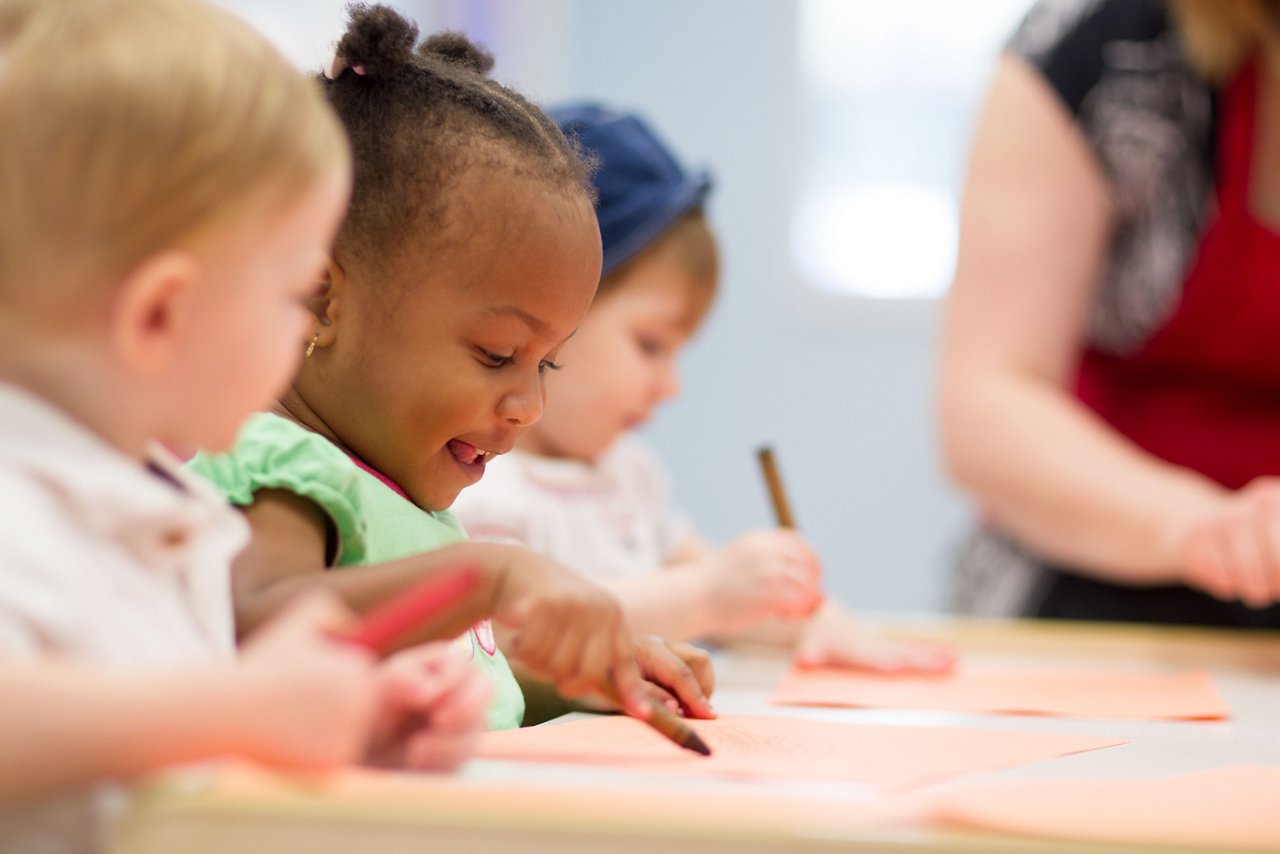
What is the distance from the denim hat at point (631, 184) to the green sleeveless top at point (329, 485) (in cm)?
49

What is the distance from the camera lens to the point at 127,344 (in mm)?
331

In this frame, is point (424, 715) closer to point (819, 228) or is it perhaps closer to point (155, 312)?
point (155, 312)

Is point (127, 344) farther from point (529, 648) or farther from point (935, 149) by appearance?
point (935, 149)

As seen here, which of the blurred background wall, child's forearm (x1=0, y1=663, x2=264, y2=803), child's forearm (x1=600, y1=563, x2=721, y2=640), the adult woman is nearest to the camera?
child's forearm (x1=0, y1=663, x2=264, y2=803)

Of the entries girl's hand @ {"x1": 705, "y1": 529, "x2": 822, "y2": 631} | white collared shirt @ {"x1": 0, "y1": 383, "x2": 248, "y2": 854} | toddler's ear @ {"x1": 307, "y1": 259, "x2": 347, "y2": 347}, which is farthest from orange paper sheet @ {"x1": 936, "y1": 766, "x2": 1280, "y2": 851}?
girl's hand @ {"x1": 705, "y1": 529, "x2": 822, "y2": 631}

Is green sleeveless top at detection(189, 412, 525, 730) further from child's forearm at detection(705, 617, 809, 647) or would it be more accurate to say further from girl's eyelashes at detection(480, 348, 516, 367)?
child's forearm at detection(705, 617, 809, 647)

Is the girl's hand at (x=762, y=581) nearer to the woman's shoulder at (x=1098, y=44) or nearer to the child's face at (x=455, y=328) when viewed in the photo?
the child's face at (x=455, y=328)

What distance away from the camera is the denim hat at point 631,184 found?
3.33 feet

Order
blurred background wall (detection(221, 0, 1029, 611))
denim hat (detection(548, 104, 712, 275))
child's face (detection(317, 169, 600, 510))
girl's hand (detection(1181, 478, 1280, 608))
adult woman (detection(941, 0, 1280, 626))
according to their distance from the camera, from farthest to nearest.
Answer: blurred background wall (detection(221, 0, 1029, 611)) → adult woman (detection(941, 0, 1280, 626)) → denim hat (detection(548, 104, 712, 275)) → girl's hand (detection(1181, 478, 1280, 608)) → child's face (detection(317, 169, 600, 510))

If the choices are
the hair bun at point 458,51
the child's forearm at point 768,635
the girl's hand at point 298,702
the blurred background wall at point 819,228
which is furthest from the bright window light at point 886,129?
the girl's hand at point 298,702

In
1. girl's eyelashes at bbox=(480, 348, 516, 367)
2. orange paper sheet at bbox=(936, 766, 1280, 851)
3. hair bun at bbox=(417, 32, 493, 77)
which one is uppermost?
hair bun at bbox=(417, 32, 493, 77)

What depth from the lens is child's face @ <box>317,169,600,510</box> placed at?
54cm

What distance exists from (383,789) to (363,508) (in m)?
0.22

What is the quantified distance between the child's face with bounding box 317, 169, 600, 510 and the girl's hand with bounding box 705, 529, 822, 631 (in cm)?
29
